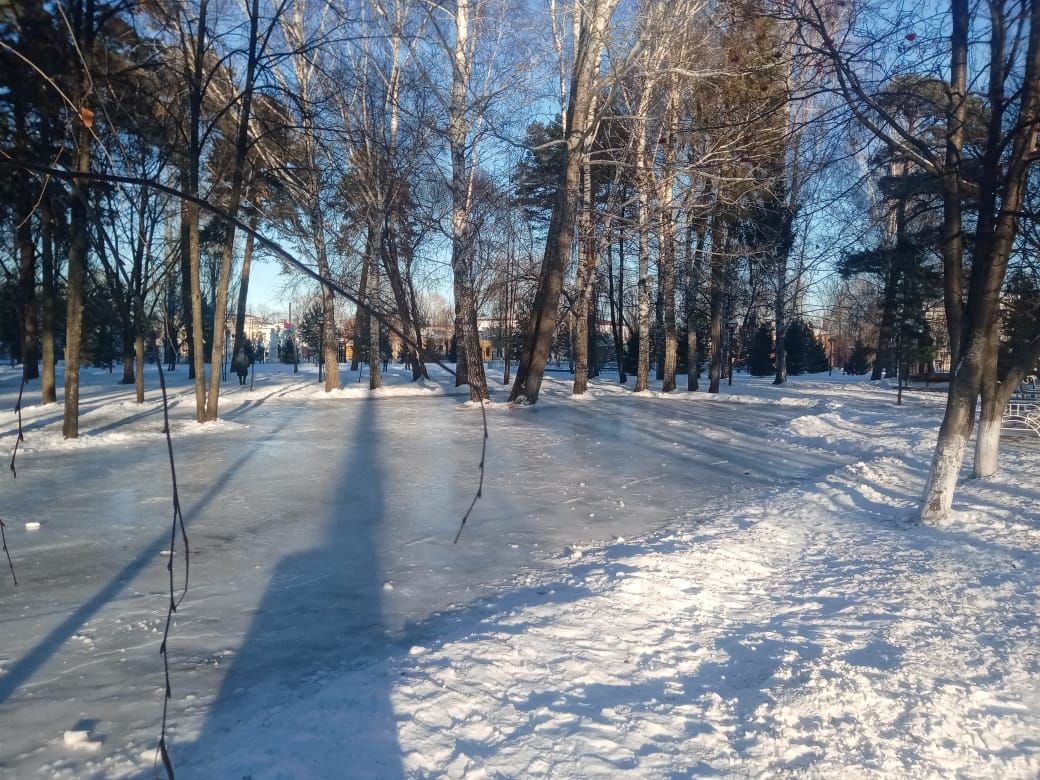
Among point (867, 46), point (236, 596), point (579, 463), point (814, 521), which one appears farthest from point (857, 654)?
point (579, 463)

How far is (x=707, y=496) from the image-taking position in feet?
28.8

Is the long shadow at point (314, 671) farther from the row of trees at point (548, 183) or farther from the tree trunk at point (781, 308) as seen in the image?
the tree trunk at point (781, 308)

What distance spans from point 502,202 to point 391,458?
9.10 meters

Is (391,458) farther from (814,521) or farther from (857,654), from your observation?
(857,654)

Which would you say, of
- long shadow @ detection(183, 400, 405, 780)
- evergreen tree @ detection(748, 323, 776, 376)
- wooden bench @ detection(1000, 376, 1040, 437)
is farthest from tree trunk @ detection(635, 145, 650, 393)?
evergreen tree @ detection(748, 323, 776, 376)

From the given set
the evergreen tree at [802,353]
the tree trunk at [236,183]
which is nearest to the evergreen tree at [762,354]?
the evergreen tree at [802,353]

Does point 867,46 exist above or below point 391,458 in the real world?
above

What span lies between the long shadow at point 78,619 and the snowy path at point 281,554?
0.8 inches

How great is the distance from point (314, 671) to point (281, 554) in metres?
2.47

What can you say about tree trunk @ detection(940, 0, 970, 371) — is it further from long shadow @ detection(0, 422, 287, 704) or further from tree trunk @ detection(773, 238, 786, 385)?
tree trunk @ detection(773, 238, 786, 385)

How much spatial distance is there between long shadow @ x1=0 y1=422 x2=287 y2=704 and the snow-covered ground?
2 centimetres

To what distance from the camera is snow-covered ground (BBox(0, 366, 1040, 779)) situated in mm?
3184

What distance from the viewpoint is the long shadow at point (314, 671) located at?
120 inches

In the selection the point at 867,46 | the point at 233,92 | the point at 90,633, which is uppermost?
the point at 233,92
